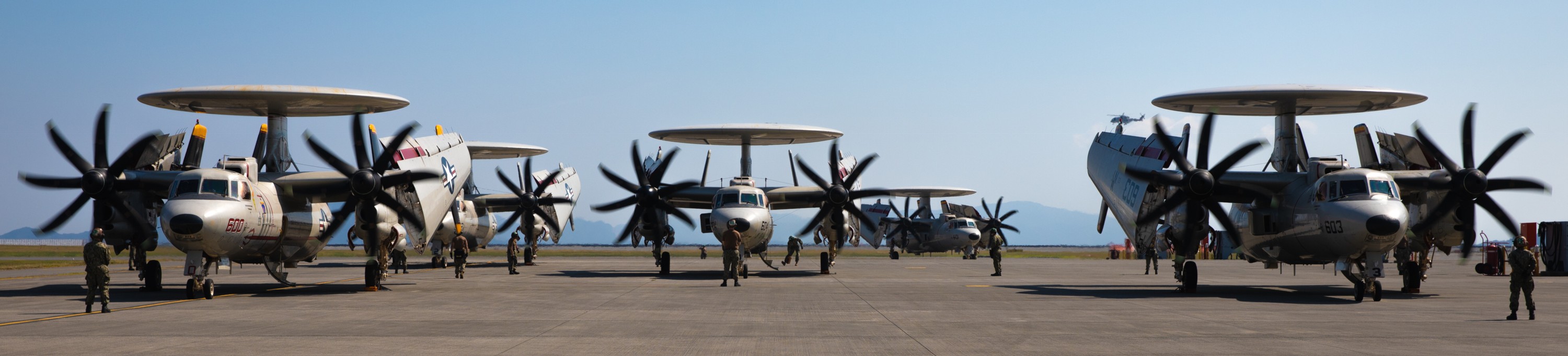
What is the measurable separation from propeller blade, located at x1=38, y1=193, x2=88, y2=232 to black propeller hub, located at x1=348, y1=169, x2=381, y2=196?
7003 mm

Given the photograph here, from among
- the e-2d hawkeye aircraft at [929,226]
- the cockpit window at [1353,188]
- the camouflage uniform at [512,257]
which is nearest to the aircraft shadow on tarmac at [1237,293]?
the cockpit window at [1353,188]

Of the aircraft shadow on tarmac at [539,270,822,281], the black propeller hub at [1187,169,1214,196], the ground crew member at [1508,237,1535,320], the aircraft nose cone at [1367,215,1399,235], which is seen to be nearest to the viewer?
the ground crew member at [1508,237,1535,320]

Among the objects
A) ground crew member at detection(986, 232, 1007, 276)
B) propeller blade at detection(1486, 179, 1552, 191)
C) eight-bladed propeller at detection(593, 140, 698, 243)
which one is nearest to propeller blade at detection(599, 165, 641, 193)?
eight-bladed propeller at detection(593, 140, 698, 243)

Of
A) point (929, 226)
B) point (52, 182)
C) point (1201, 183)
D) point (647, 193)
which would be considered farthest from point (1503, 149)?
point (929, 226)

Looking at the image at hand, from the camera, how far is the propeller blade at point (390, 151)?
26484 mm

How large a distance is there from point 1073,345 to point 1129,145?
1981cm

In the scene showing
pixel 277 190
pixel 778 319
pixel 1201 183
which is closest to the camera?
pixel 778 319

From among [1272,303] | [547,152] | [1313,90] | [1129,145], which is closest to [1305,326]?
[1272,303]

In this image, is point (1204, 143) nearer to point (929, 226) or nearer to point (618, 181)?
point (618, 181)

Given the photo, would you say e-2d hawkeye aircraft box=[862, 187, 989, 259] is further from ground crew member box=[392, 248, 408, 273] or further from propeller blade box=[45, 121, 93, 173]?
propeller blade box=[45, 121, 93, 173]

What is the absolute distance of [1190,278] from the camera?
87.6 ft

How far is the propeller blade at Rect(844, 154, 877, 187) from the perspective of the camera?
3762 cm

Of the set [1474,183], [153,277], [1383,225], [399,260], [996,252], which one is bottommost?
[399,260]

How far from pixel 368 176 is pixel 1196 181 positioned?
19601mm
